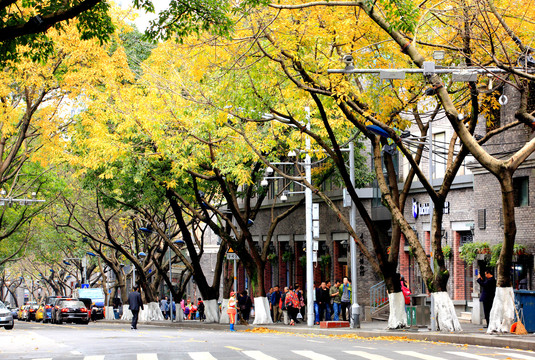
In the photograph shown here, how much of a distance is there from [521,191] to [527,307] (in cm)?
681

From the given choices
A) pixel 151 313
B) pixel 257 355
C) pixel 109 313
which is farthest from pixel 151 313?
pixel 257 355

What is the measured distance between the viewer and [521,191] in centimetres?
2938

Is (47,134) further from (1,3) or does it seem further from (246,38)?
(1,3)

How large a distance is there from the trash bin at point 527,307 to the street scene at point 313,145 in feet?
0.19

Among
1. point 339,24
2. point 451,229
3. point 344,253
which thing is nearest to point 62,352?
point 339,24

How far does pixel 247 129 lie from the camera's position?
3016 cm

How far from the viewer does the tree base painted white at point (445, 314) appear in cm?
2367

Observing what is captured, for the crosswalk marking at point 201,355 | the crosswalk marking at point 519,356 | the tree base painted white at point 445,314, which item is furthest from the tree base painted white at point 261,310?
the crosswalk marking at point 519,356

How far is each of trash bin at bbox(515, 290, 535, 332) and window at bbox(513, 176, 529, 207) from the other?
5.98m

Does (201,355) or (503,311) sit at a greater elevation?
(503,311)

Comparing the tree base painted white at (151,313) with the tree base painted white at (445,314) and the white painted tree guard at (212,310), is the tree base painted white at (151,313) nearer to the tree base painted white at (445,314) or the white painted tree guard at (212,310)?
the white painted tree guard at (212,310)

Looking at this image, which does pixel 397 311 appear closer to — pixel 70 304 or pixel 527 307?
pixel 527 307

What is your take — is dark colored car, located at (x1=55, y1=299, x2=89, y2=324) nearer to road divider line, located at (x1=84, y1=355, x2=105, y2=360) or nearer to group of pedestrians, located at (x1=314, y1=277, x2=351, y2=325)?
group of pedestrians, located at (x1=314, y1=277, x2=351, y2=325)

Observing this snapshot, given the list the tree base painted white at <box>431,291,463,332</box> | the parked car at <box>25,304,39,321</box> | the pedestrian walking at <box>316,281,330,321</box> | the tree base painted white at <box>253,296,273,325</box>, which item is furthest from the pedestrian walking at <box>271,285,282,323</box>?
the parked car at <box>25,304,39,321</box>
